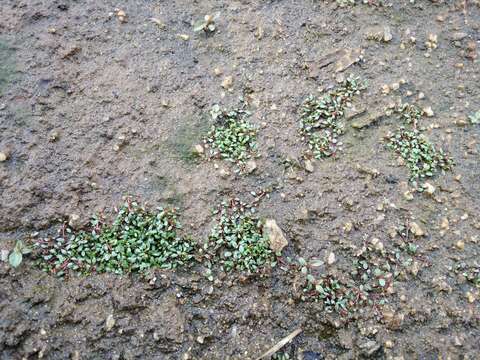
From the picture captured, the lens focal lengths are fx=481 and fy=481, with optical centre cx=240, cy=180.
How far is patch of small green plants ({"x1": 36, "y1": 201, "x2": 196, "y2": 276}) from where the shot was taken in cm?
313

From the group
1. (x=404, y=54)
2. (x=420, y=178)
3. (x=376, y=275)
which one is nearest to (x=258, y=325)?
(x=376, y=275)

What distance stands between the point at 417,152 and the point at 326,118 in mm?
701

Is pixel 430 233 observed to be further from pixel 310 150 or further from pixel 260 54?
pixel 260 54

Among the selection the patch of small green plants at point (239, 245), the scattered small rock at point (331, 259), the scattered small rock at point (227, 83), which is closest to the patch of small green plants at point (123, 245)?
the patch of small green plants at point (239, 245)

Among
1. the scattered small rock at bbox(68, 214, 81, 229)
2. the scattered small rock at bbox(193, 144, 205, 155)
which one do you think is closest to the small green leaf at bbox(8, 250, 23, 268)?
the scattered small rock at bbox(68, 214, 81, 229)

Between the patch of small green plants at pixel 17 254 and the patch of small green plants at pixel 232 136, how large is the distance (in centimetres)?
139

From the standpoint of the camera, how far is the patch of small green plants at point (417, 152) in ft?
11.3

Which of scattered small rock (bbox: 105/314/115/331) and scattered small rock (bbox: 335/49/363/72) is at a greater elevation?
scattered small rock (bbox: 335/49/363/72)

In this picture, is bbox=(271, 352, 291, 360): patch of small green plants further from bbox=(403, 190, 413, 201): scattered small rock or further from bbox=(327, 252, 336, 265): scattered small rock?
bbox=(403, 190, 413, 201): scattered small rock

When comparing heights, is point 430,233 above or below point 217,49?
below

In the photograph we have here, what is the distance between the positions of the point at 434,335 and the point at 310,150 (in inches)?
58.0

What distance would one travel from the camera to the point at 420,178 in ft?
11.3

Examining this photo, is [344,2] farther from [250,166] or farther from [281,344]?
[281,344]

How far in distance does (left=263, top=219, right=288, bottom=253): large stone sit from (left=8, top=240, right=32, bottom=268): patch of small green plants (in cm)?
155
